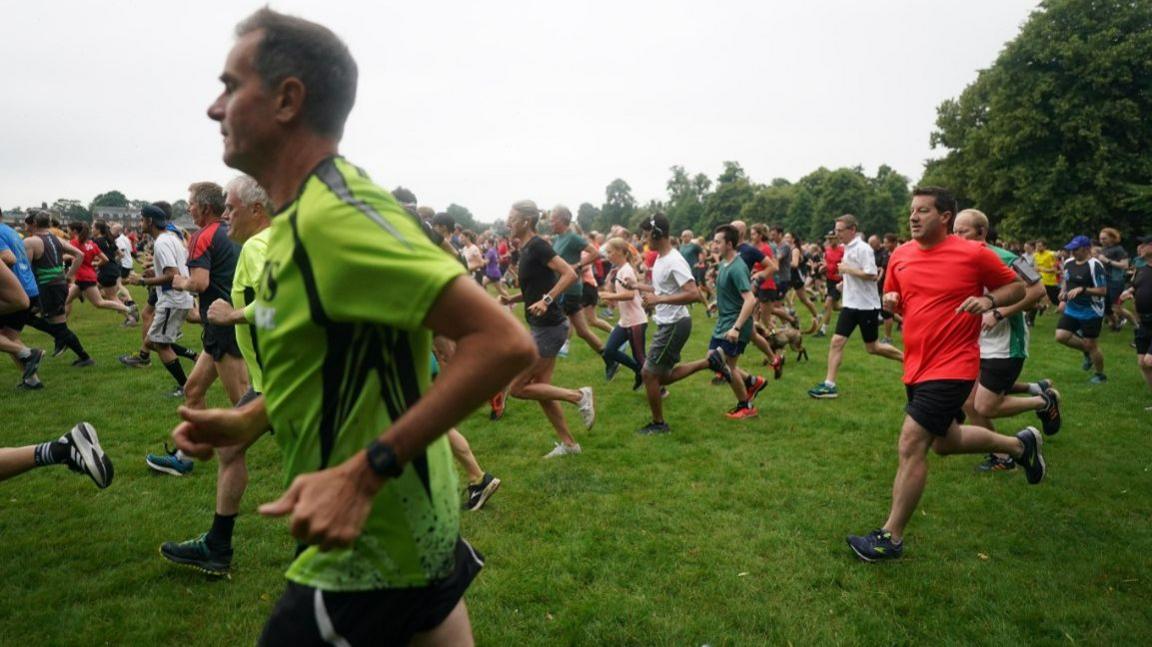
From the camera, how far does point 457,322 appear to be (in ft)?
4.48

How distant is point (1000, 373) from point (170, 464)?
7.46 metres

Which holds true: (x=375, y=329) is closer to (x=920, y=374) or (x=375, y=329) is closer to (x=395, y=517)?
(x=395, y=517)

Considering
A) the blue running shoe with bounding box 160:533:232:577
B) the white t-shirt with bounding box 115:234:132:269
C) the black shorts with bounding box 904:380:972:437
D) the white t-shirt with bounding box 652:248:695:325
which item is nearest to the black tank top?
the white t-shirt with bounding box 115:234:132:269

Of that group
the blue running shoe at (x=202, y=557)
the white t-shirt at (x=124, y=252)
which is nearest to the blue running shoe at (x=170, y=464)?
the blue running shoe at (x=202, y=557)

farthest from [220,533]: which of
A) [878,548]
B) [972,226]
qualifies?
[972,226]

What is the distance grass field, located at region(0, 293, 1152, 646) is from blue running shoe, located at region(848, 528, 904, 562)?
91 mm

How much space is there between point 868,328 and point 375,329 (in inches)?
367

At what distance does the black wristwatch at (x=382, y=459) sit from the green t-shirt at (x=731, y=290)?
6.86 meters

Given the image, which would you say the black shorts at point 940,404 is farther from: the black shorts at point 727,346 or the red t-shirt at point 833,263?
the red t-shirt at point 833,263

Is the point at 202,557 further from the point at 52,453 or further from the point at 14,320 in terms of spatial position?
the point at 14,320

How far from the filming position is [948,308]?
Answer: 4543 mm

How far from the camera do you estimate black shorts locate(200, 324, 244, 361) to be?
5.22 meters

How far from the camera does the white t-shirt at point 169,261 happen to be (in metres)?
7.69

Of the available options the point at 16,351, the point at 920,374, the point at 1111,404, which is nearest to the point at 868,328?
the point at 1111,404
